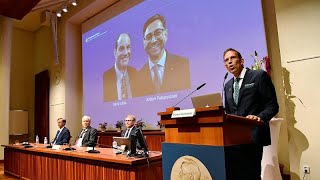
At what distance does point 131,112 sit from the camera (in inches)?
230

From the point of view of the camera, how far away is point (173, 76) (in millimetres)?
4973

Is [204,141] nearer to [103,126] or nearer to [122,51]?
[122,51]

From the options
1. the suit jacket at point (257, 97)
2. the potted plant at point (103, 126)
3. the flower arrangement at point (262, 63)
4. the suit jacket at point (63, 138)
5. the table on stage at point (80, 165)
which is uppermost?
the flower arrangement at point (262, 63)

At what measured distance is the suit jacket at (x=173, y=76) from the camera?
15.6 ft

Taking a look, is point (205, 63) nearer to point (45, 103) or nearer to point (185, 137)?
point (185, 137)

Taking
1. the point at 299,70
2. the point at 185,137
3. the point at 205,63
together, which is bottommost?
the point at 185,137

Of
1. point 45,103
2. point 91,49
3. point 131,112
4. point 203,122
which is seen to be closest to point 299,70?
point 203,122

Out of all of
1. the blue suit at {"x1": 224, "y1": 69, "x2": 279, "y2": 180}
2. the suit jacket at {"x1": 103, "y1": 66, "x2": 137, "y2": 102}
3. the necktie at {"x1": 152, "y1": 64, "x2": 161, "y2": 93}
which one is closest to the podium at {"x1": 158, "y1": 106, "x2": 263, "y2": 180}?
the blue suit at {"x1": 224, "y1": 69, "x2": 279, "y2": 180}

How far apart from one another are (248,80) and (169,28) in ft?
11.0

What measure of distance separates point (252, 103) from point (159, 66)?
3.52m

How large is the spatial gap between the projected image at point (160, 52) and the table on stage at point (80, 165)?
174 cm

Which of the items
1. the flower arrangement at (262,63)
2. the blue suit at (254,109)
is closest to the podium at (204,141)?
the blue suit at (254,109)

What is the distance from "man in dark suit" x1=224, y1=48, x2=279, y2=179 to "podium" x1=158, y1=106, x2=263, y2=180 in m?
0.07

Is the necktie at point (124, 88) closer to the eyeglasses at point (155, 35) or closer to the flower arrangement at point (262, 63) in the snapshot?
the eyeglasses at point (155, 35)
